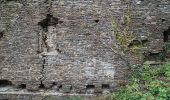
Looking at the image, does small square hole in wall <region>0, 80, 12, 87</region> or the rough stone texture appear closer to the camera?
the rough stone texture

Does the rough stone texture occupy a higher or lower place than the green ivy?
higher

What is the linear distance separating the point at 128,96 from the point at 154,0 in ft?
6.79

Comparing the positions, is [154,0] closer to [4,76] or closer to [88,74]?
[88,74]

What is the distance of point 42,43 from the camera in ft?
29.4

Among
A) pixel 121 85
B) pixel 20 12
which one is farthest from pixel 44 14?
pixel 121 85

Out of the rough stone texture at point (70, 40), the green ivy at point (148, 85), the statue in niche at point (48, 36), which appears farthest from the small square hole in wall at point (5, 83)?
the green ivy at point (148, 85)

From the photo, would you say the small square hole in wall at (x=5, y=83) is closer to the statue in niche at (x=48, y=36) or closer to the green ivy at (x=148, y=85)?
the statue in niche at (x=48, y=36)

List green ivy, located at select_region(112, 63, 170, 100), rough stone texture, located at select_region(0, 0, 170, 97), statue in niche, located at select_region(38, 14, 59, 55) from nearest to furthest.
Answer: green ivy, located at select_region(112, 63, 170, 100) < rough stone texture, located at select_region(0, 0, 170, 97) < statue in niche, located at select_region(38, 14, 59, 55)

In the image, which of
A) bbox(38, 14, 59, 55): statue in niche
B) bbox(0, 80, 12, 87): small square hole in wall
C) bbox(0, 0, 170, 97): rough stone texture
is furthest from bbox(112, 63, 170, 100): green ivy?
bbox(0, 80, 12, 87): small square hole in wall

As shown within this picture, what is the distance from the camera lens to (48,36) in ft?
29.3

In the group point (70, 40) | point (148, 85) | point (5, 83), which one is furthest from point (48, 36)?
point (148, 85)

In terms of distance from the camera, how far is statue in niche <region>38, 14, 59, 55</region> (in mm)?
8914

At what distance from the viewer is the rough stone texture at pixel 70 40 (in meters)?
8.71

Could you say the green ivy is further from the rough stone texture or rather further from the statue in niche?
the statue in niche
